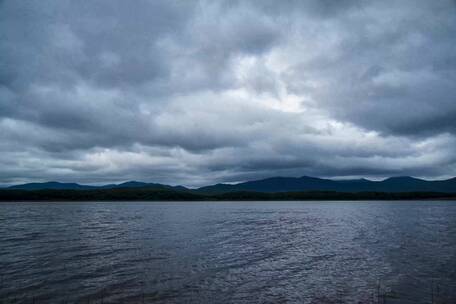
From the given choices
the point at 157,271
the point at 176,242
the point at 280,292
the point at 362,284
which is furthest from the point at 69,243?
the point at 362,284

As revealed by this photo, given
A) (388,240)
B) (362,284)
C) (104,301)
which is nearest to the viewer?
(104,301)

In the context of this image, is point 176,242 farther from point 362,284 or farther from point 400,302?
point 400,302

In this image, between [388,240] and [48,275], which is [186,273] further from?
[388,240]

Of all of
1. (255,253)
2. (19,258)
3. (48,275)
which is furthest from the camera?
(255,253)

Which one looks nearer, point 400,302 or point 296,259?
point 400,302

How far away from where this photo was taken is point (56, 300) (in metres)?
18.6

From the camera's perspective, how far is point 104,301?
1823 cm

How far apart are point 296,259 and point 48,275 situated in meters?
21.1

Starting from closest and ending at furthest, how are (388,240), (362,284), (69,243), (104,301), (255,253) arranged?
(104,301) < (362,284) < (255,253) < (69,243) < (388,240)

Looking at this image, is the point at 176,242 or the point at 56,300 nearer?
→ the point at 56,300

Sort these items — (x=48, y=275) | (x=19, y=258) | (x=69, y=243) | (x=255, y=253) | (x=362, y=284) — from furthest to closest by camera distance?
1. (x=69, y=243)
2. (x=255, y=253)
3. (x=19, y=258)
4. (x=48, y=275)
5. (x=362, y=284)

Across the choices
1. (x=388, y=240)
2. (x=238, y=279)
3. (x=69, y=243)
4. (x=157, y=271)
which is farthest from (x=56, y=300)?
(x=388, y=240)

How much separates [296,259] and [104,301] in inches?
731

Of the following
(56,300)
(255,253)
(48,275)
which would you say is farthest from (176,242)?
(56,300)
